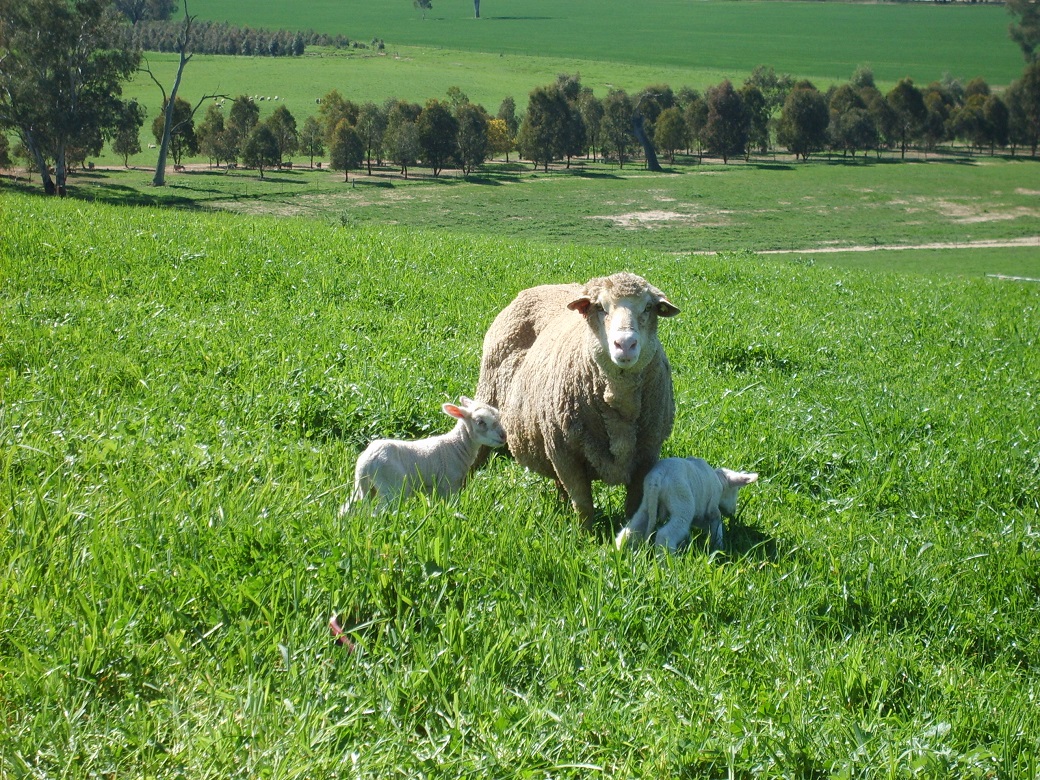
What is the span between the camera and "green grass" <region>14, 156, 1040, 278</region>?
49781 mm

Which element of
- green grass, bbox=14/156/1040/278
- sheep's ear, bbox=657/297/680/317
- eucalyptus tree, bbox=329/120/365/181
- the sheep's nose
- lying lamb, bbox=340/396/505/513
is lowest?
lying lamb, bbox=340/396/505/513

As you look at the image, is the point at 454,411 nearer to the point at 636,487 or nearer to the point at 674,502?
the point at 636,487

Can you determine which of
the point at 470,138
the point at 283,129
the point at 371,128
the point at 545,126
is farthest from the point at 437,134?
the point at 545,126

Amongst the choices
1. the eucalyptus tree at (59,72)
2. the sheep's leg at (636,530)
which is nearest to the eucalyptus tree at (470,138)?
the eucalyptus tree at (59,72)

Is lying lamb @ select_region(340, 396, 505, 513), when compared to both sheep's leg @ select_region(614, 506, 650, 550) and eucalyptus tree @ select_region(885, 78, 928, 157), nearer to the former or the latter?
sheep's leg @ select_region(614, 506, 650, 550)

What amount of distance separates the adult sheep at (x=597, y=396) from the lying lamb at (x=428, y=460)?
40 cm

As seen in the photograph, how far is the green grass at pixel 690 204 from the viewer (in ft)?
163

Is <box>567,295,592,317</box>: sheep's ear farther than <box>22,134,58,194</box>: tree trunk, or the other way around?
<box>22,134,58,194</box>: tree trunk

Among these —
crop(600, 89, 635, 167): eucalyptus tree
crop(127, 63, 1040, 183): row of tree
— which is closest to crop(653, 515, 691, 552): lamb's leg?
crop(127, 63, 1040, 183): row of tree

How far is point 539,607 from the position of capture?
3895mm

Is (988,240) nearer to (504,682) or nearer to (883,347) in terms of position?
(883,347)

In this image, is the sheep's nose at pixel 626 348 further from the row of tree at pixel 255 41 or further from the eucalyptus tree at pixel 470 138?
the row of tree at pixel 255 41

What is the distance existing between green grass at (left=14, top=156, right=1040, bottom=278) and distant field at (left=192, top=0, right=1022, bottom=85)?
56.5 meters

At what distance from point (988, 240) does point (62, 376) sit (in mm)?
61053
